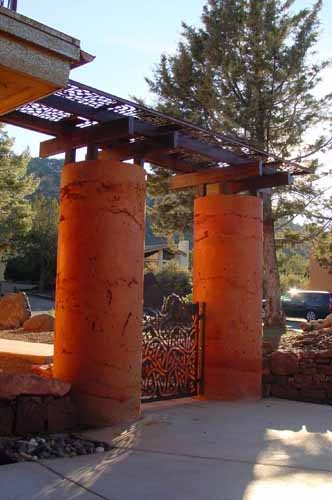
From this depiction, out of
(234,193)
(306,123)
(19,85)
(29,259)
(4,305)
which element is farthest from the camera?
(29,259)

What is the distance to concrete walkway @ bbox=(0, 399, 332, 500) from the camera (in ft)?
12.8

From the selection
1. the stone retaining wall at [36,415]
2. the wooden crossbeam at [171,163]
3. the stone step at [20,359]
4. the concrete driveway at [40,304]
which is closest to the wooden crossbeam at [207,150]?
the wooden crossbeam at [171,163]

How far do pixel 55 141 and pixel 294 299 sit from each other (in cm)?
2139

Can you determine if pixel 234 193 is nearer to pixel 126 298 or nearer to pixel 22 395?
pixel 126 298

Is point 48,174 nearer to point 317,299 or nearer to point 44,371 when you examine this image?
point 317,299

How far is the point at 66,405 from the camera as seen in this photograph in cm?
552

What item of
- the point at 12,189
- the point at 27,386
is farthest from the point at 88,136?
the point at 12,189

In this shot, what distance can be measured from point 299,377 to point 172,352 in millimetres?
1903

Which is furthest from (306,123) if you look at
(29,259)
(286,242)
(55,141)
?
(29,259)

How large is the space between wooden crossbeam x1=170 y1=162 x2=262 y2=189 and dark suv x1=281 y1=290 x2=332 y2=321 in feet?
61.4

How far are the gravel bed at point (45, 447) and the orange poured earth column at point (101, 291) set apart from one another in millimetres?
551

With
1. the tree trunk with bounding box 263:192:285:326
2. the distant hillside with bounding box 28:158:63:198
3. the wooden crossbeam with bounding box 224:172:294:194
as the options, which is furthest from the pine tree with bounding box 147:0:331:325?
the distant hillside with bounding box 28:158:63:198

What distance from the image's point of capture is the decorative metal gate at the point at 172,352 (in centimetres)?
691

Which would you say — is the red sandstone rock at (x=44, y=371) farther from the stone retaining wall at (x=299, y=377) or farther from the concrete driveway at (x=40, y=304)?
the concrete driveway at (x=40, y=304)
